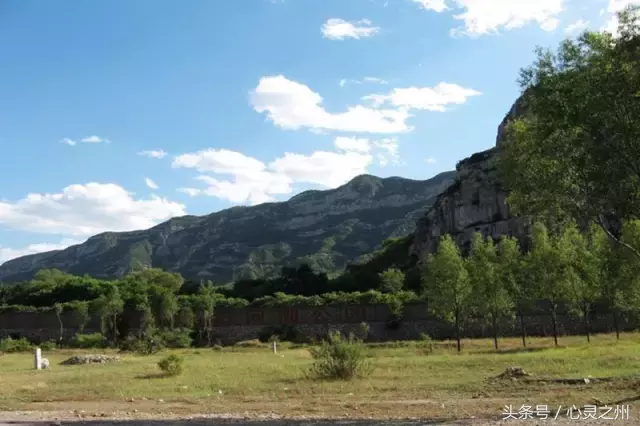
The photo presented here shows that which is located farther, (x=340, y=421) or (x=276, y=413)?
(x=276, y=413)

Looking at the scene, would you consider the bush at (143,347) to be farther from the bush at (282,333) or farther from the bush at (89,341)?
the bush at (282,333)

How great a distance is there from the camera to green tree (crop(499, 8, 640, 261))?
1373 cm

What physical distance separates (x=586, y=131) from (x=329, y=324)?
51.9m

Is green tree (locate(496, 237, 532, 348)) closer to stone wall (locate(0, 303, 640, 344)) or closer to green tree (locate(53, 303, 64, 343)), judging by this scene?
stone wall (locate(0, 303, 640, 344))

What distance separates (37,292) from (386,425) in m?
86.0

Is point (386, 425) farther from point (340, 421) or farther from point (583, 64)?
point (583, 64)

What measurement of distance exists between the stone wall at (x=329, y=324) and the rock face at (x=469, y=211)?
47765 millimetres

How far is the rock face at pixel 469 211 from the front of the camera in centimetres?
10853

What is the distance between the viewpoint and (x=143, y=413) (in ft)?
49.7

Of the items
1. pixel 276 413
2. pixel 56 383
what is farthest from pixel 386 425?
pixel 56 383

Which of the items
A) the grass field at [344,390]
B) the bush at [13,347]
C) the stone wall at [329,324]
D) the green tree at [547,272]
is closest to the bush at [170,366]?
the grass field at [344,390]

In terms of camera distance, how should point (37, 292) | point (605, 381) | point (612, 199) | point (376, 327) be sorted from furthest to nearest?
point (37, 292), point (376, 327), point (605, 381), point (612, 199)

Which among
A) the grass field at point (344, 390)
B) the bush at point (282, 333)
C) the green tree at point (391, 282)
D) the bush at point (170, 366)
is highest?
the green tree at point (391, 282)

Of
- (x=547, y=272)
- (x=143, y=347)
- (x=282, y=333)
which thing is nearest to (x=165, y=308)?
(x=282, y=333)
